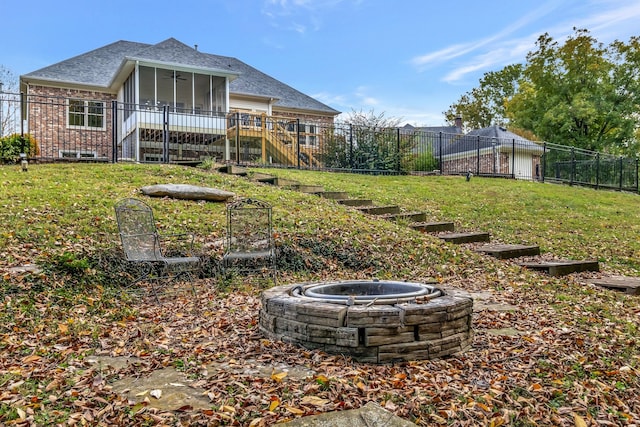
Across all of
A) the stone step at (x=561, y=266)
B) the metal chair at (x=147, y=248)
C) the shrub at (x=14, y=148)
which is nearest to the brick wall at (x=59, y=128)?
the shrub at (x=14, y=148)

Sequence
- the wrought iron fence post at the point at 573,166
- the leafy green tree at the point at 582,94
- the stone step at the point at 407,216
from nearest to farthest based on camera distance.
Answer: the stone step at the point at 407,216, the wrought iron fence post at the point at 573,166, the leafy green tree at the point at 582,94

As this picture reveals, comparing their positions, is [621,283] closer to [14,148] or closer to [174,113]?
[174,113]

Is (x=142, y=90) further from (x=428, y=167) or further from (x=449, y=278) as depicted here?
(x=449, y=278)

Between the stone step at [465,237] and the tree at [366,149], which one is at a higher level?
the tree at [366,149]

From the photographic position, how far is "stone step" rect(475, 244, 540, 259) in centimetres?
728

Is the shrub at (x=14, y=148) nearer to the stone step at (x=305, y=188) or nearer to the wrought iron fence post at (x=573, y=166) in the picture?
the stone step at (x=305, y=188)

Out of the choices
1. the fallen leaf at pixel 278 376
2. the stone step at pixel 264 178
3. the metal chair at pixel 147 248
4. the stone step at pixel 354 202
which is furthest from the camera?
the stone step at pixel 264 178

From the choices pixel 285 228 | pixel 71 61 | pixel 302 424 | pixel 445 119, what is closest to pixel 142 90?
pixel 71 61

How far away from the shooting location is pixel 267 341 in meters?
3.42

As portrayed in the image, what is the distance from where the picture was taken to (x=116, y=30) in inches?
842

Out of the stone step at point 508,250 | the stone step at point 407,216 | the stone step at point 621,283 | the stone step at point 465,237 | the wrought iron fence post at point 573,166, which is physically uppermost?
the wrought iron fence post at point 573,166

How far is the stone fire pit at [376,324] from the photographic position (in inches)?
121

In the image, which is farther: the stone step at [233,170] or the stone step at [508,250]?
the stone step at [233,170]

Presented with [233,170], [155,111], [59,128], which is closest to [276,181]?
[233,170]
